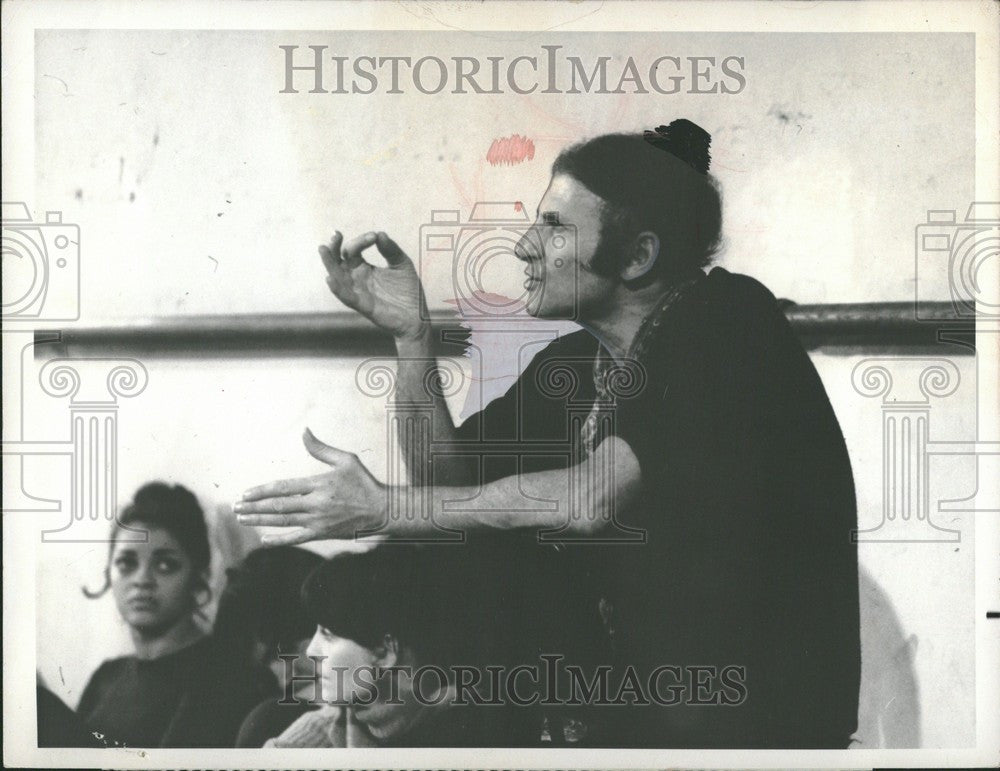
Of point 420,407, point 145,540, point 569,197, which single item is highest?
point 569,197

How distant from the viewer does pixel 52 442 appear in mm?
2441

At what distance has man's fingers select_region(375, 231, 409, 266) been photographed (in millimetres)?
2408

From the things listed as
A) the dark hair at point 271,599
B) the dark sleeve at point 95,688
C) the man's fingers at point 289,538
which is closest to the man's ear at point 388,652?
the dark hair at point 271,599

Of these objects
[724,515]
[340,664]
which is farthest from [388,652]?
[724,515]

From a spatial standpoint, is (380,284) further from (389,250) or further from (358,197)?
(358,197)

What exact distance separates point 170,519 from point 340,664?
0.57m

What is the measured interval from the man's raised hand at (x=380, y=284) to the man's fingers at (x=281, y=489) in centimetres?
44

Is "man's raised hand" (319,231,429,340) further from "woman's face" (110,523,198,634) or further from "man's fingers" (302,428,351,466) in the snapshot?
"woman's face" (110,523,198,634)

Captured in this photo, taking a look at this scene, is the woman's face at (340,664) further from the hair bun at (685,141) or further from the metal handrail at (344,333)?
the hair bun at (685,141)

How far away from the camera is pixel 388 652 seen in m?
2.39

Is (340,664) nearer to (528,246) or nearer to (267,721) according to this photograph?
(267,721)

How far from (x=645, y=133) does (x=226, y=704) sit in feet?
5.87

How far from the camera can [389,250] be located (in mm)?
2410

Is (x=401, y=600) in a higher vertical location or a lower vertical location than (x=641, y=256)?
lower
